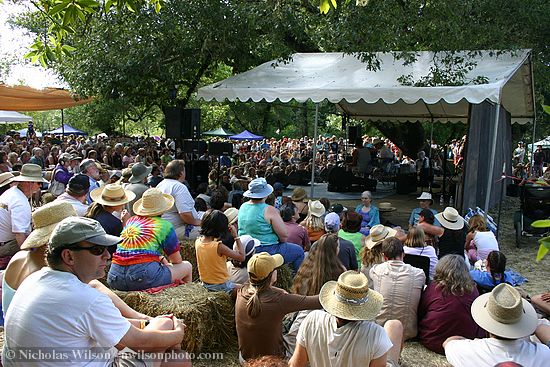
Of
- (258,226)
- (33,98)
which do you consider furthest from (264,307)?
(33,98)

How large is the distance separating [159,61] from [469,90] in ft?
21.7

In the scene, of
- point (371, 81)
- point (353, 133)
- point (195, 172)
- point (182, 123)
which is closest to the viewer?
point (371, 81)

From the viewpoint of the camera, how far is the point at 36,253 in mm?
2908

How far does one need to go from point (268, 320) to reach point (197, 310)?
828 mm

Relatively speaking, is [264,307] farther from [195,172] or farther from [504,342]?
[195,172]

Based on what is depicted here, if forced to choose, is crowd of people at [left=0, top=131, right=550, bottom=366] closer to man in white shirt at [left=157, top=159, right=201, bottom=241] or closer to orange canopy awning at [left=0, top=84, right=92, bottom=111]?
man in white shirt at [left=157, top=159, right=201, bottom=241]

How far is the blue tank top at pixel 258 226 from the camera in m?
5.36

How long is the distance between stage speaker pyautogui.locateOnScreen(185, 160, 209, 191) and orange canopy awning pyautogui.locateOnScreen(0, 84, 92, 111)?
12.6 feet

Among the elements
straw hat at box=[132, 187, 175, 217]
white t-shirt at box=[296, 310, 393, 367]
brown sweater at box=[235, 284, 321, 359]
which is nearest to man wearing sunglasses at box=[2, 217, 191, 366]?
white t-shirt at box=[296, 310, 393, 367]

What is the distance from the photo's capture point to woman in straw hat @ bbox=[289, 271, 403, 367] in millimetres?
2629

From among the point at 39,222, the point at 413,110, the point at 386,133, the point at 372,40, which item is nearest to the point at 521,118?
the point at 413,110

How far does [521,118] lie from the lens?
50.6 feet

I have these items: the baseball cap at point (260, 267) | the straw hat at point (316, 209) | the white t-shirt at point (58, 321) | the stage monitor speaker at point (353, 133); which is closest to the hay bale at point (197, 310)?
the baseball cap at point (260, 267)

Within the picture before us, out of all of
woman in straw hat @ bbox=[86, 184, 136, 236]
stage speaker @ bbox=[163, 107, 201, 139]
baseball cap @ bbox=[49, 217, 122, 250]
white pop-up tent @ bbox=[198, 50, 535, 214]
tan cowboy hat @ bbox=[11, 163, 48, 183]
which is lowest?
woman in straw hat @ bbox=[86, 184, 136, 236]
